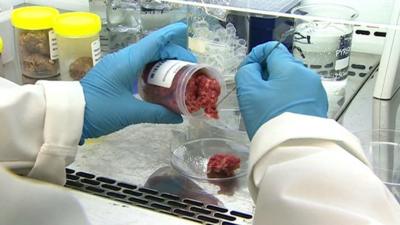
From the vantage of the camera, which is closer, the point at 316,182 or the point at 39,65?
the point at 316,182

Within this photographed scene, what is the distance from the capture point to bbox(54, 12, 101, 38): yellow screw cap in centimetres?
118

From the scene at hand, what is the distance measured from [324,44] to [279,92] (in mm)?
358

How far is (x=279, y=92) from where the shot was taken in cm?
89

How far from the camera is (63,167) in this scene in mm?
836

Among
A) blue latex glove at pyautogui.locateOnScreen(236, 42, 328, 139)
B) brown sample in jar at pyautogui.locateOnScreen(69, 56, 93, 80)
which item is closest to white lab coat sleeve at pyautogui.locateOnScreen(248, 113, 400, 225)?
blue latex glove at pyautogui.locateOnScreen(236, 42, 328, 139)

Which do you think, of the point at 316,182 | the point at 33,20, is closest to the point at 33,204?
the point at 316,182

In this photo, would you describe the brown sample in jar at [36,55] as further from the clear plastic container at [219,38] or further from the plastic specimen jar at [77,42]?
the clear plastic container at [219,38]

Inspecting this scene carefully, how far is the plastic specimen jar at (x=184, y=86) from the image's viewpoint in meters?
0.95

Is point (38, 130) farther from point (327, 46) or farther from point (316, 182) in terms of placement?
point (327, 46)

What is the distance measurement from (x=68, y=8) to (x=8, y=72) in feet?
1.09

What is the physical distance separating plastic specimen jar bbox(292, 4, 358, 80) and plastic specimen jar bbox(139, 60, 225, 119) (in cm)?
29

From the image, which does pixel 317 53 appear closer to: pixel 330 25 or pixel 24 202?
pixel 330 25

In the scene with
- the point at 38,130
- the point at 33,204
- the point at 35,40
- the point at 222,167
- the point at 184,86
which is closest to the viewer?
the point at 33,204

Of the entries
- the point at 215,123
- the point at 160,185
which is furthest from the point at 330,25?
the point at 160,185
